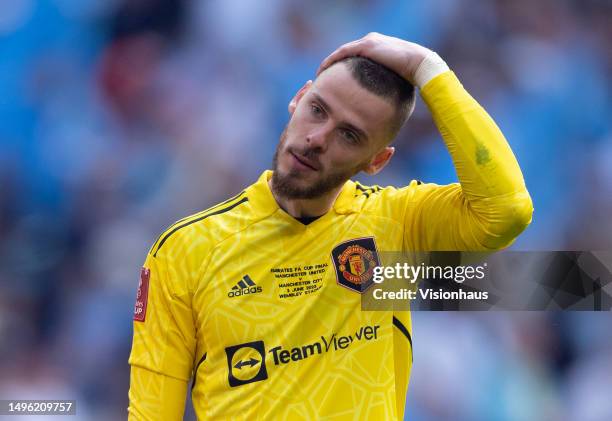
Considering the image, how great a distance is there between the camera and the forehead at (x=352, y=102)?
1.64m

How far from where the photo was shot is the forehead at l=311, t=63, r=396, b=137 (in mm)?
1643

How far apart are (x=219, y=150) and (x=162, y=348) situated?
217 centimetres

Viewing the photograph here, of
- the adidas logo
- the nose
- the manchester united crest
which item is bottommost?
the adidas logo

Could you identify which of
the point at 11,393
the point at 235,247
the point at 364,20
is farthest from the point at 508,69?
the point at 11,393

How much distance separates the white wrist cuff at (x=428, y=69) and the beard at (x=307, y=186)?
0.86ft

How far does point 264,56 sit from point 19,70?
131 centimetres

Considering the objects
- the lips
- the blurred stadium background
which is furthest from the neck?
the blurred stadium background

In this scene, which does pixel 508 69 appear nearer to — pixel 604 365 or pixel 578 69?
pixel 578 69

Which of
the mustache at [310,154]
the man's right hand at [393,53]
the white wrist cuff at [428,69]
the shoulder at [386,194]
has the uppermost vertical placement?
the man's right hand at [393,53]

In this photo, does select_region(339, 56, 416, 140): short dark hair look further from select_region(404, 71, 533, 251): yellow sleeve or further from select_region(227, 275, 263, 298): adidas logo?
select_region(227, 275, 263, 298): adidas logo

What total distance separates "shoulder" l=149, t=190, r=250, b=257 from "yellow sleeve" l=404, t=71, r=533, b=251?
52 cm

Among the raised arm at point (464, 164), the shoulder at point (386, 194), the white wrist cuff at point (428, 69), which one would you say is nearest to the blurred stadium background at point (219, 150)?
the shoulder at point (386, 194)

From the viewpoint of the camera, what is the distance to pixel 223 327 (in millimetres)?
1649

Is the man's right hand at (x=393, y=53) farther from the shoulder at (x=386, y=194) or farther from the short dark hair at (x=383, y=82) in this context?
the shoulder at (x=386, y=194)
